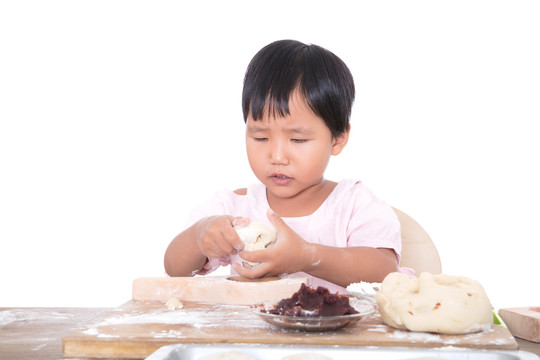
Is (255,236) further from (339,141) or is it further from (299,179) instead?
(339,141)

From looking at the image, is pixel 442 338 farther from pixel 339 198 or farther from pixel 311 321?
pixel 339 198

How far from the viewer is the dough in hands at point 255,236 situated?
183 centimetres

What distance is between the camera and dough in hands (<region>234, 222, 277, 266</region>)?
1827mm

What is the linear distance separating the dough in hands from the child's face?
21 cm

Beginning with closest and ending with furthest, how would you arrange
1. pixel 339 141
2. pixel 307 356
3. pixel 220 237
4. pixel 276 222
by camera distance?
pixel 307 356 → pixel 276 222 → pixel 220 237 → pixel 339 141

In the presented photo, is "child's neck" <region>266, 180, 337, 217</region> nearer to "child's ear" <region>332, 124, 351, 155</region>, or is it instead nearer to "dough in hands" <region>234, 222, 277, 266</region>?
"child's ear" <region>332, 124, 351, 155</region>

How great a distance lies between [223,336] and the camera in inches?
44.6

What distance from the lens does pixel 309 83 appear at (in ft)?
6.44

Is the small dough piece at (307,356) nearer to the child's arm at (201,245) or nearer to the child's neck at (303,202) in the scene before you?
the child's arm at (201,245)

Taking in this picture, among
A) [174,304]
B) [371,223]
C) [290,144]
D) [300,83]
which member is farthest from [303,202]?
[174,304]

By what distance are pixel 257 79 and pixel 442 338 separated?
3.68 feet

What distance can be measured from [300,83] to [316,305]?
0.95 meters

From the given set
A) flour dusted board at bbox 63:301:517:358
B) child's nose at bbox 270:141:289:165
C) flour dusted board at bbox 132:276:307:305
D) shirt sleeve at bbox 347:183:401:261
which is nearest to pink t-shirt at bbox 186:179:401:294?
shirt sleeve at bbox 347:183:401:261

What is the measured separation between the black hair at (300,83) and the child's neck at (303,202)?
295 mm
